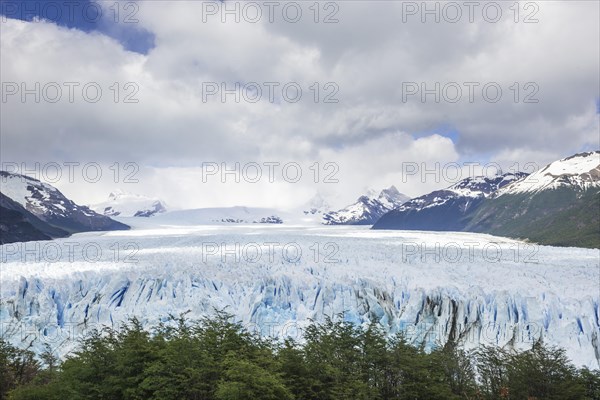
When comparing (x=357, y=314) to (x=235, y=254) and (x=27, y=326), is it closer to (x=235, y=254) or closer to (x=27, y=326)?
(x=235, y=254)

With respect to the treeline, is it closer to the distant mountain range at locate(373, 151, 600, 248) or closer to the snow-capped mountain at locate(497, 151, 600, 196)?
the distant mountain range at locate(373, 151, 600, 248)

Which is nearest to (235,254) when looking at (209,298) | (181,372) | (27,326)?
(209,298)

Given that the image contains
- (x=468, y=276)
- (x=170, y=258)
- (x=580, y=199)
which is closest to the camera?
(x=468, y=276)

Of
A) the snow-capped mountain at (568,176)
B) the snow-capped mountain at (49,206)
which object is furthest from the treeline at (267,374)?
the snow-capped mountain at (49,206)

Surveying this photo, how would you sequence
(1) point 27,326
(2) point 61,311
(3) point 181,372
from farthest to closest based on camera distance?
(2) point 61,311, (1) point 27,326, (3) point 181,372

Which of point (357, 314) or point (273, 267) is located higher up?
point (273, 267)

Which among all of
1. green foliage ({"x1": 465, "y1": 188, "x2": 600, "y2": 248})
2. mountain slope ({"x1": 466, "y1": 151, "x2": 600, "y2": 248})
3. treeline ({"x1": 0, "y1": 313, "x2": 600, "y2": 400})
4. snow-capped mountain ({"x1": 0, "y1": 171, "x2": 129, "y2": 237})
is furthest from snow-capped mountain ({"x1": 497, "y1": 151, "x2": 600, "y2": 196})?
treeline ({"x1": 0, "y1": 313, "x2": 600, "y2": 400})

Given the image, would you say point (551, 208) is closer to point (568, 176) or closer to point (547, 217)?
point (547, 217)
